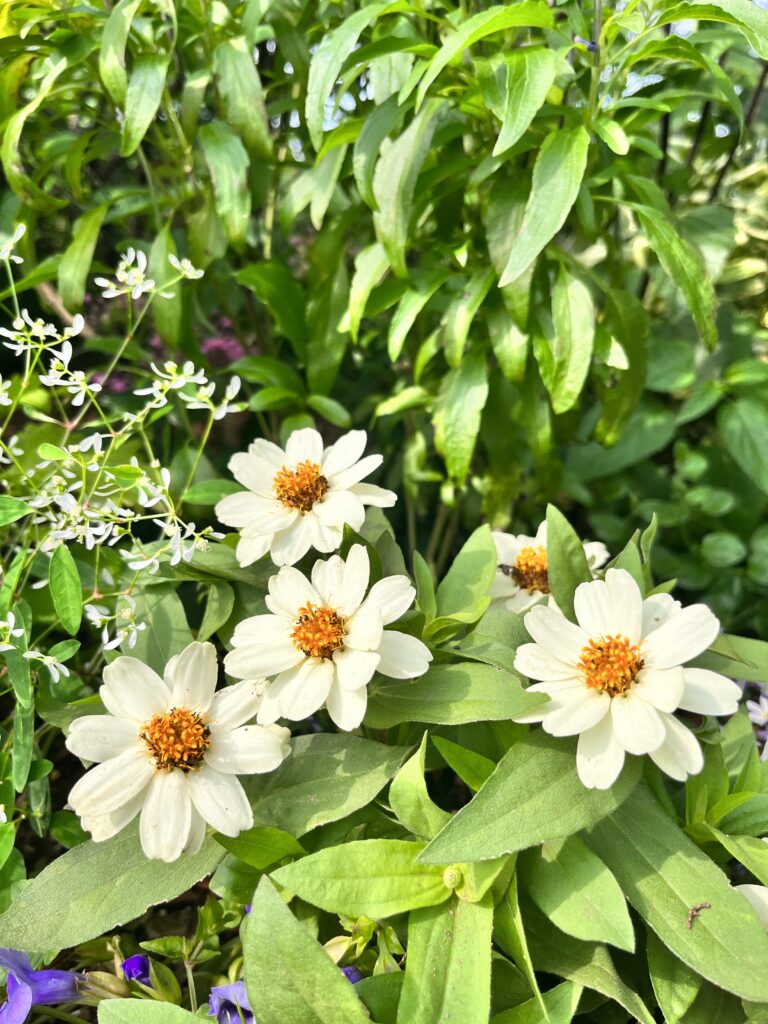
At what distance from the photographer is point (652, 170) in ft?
4.06

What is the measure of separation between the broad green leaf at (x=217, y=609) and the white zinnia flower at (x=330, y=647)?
0.30ft

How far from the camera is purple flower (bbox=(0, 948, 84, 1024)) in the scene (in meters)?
0.57

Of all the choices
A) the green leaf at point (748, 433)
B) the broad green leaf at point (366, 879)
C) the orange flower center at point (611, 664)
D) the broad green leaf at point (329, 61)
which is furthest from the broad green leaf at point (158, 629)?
the green leaf at point (748, 433)

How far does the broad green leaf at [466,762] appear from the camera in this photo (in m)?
0.58

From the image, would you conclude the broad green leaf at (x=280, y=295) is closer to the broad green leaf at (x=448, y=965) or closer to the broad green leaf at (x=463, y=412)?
the broad green leaf at (x=463, y=412)

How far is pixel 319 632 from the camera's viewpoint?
23.0 inches

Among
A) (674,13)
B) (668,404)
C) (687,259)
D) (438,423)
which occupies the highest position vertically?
(674,13)

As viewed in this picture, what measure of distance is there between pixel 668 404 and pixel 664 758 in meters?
1.06

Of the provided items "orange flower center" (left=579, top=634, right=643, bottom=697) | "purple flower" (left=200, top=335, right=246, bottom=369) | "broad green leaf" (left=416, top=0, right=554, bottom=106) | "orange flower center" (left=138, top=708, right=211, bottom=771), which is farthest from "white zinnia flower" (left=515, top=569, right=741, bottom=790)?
"purple flower" (left=200, top=335, right=246, bottom=369)

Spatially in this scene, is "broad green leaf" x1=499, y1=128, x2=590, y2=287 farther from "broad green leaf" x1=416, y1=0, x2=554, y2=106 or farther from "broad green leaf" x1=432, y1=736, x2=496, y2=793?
"broad green leaf" x1=432, y1=736, x2=496, y2=793

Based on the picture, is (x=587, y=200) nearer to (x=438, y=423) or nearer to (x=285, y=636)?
(x=438, y=423)

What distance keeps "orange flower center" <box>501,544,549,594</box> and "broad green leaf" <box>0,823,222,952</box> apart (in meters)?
0.35

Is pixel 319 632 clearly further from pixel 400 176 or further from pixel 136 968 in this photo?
pixel 400 176

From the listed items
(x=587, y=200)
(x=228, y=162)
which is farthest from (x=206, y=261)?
(x=587, y=200)
